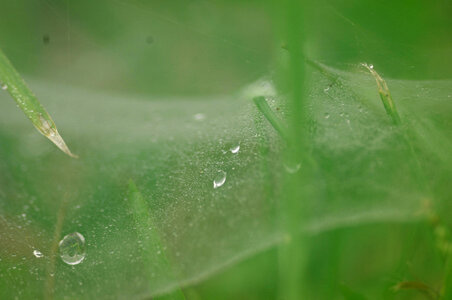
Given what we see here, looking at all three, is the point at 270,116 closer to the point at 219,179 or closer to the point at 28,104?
the point at 219,179

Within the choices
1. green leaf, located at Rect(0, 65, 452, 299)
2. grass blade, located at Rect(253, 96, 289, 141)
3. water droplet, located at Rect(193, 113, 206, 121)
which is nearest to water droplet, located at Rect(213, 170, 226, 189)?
green leaf, located at Rect(0, 65, 452, 299)

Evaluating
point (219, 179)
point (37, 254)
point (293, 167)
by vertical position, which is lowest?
point (37, 254)

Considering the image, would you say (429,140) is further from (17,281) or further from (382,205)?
(17,281)

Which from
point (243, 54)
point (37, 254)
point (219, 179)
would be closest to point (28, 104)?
point (37, 254)

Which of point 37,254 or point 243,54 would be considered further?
point 243,54

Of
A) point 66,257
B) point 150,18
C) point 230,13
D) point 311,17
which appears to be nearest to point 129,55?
point 150,18

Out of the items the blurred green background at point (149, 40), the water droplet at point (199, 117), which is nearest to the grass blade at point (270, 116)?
the water droplet at point (199, 117)
